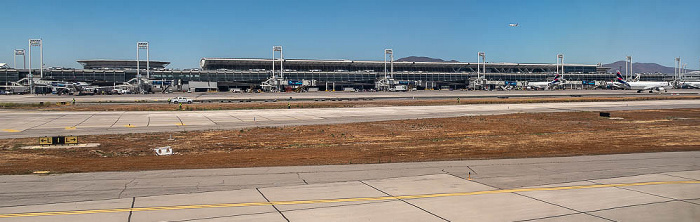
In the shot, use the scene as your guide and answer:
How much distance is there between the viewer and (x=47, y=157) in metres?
25.9

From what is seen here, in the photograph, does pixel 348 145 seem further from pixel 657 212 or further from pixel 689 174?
pixel 657 212

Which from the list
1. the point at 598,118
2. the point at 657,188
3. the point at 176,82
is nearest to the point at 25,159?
the point at 657,188

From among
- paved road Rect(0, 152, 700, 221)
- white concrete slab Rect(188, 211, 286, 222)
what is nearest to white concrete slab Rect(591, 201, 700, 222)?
paved road Rect(0, 152, 700, 221)

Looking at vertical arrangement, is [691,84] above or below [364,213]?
above

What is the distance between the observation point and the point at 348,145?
102 feet

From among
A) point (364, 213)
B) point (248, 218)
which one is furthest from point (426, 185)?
point (248, 218)

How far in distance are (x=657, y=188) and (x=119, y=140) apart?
32.0 meters

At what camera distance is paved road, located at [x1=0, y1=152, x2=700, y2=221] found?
42.7ft

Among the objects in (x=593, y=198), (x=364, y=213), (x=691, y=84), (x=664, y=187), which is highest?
(x=691, y=84)

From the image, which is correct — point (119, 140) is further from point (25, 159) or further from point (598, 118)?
point (598, 118)

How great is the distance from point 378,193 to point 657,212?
25.0 ft

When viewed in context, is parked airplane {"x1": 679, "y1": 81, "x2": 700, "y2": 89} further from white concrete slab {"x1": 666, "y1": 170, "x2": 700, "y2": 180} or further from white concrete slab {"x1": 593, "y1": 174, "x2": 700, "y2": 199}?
white concrete slab {"x1": 593, "y1": 174, "x2": 700, "y2": 199}

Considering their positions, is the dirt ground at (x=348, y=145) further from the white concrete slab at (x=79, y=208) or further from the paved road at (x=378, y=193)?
the white concrete slab at (x=79, y=208)

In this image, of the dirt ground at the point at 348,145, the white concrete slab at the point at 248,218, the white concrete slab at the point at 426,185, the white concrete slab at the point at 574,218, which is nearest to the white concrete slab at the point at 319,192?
the white concrete slab at the point at 426,185
